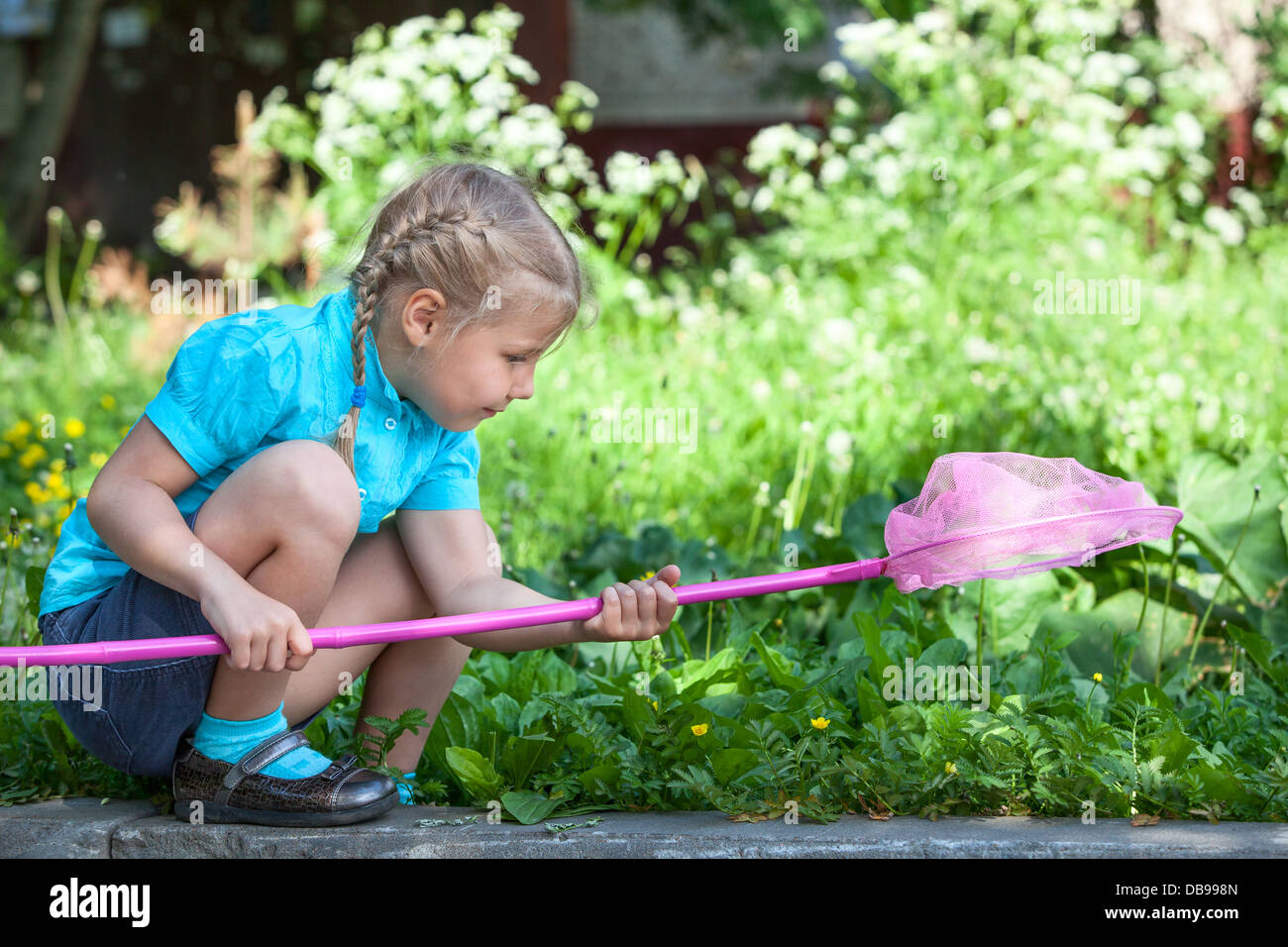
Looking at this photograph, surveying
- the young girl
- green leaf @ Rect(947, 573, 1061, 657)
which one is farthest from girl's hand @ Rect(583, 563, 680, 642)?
green leaf @ Rect(947, 573, 1061, 657)

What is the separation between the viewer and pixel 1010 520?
196 centimetres

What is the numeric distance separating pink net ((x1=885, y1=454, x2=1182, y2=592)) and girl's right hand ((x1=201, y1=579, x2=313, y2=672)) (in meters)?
0.85

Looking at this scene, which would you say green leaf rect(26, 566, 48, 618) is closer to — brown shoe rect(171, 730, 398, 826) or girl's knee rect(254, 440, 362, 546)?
brown shoe rect(171, 730, 398, 826)

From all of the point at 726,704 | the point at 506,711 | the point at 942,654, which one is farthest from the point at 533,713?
the point at 942,654

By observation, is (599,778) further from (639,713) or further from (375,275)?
(375,275)

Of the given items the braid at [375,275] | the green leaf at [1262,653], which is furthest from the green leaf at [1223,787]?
the braid at [375,275]

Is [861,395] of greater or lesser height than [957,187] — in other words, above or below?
below

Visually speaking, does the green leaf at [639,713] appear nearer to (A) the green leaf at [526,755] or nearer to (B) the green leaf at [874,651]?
(A) the green leaf at [526,755]

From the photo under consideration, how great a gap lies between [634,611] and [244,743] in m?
0.57

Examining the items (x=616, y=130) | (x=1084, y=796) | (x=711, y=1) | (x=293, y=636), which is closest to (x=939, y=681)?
(x=1084, y=796)

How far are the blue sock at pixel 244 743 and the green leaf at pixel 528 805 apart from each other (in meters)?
0.26
